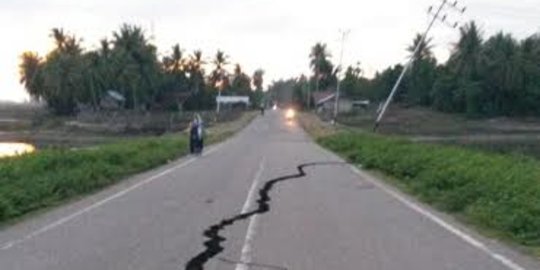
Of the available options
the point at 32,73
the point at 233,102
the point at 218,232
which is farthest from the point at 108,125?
the point at 218,232

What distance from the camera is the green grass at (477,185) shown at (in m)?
13.7

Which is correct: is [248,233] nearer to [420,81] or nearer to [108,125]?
[108,125]

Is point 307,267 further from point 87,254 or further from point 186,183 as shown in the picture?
point 186,183

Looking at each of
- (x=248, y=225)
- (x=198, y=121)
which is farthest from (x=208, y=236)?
(x=198, y=121)

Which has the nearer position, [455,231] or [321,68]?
[455,231]

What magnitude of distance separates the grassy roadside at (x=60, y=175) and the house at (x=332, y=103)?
100 meters

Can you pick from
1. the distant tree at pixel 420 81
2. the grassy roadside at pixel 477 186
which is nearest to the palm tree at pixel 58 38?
the distant tree at pixel 420 81

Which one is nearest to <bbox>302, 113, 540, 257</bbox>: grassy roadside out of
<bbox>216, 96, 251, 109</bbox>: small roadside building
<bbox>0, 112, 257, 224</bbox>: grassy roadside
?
<bbox>0, 112, 257, 224</bbox>: grassy roadside

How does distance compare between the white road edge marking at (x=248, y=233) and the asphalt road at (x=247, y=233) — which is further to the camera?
the asphalt road at (x=247, y=233)

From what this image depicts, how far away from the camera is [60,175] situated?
21250 mm

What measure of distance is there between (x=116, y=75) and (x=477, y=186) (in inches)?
3945

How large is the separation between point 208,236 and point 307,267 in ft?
9.75

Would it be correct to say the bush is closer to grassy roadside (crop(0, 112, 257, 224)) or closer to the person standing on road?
grassy roadside (crop(0, 112, 257, 224))

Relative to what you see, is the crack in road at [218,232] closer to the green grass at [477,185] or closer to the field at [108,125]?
the green grass at [477,185]
